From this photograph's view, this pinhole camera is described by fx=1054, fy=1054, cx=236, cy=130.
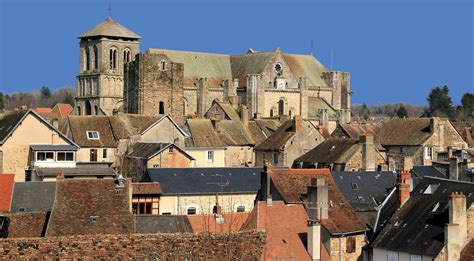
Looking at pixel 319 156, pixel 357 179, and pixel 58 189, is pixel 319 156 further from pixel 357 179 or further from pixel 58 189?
pixel 58 189

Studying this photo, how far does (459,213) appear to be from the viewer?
34.5 meters

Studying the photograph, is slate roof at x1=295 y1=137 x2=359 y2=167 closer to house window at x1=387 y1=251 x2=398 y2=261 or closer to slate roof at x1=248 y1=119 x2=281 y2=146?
slate roof at x1=248 y1=119 x2=281 y2=146

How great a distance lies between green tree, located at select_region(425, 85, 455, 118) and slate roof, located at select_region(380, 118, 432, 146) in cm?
6256

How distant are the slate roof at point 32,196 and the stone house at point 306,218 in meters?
8.82

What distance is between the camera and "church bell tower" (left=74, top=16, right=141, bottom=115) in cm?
11538

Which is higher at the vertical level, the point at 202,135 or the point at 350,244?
the point at 202,135

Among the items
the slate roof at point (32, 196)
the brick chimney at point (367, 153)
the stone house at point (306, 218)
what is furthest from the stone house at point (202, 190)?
the brick chimney at point (367, 153)

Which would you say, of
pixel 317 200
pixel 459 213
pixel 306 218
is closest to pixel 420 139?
pixel 317 200

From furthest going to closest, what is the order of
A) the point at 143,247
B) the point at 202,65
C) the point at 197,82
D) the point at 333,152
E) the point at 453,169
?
the point at 202,65, the point at 197,82, the point at 333,152, the point at 453,169, the point at 143,247

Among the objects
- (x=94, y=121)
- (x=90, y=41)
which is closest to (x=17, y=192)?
(x=94, y=121)

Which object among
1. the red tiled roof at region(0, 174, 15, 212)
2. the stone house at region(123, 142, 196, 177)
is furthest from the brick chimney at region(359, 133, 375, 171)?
the red tiled roof at region(0, 174, 15, 212)

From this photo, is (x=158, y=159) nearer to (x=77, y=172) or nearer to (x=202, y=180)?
(x=77, y=172)

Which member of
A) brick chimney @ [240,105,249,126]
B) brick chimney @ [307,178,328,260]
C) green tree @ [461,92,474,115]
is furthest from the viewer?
green tree @ [461,92,474,115]

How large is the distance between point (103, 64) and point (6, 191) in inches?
2975
